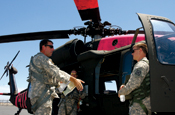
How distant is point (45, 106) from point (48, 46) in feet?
3.62

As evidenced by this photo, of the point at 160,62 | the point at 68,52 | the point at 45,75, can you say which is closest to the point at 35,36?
the point at 68,52

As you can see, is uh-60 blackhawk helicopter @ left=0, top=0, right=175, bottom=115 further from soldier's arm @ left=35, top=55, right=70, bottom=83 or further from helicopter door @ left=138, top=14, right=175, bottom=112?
soldier's arm @ left=35, top=55, right=70, bottom=83

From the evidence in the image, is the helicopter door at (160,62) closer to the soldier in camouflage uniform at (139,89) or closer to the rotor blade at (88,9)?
the soldier in camouflage uniform at (139,89)

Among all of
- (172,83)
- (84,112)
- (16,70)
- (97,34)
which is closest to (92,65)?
(84,112)

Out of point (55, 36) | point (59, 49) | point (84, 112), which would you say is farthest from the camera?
point (59, 49)

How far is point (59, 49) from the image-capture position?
6.82 meters

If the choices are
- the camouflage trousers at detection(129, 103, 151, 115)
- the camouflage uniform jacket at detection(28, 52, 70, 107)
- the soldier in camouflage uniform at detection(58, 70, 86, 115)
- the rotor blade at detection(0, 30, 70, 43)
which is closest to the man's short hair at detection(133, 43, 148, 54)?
the camouflage trousers at detection(129, 103, 151, 115)

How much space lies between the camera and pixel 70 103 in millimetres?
Answer: 5473

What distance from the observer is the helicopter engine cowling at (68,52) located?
6395mm

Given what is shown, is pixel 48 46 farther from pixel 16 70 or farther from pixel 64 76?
pixel 16 70

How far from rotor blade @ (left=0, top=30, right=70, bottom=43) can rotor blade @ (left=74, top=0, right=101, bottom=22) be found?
90 cm

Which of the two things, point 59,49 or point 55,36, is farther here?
point 59,49

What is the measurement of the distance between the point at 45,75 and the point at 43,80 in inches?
3.8

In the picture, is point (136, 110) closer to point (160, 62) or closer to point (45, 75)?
point (160, 62)
